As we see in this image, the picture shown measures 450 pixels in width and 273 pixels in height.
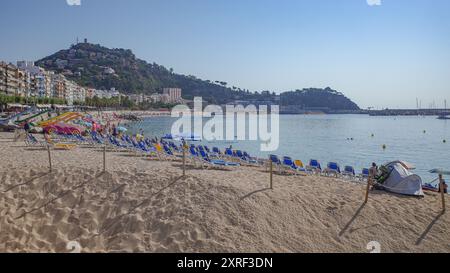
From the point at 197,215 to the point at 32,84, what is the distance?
85.9 m

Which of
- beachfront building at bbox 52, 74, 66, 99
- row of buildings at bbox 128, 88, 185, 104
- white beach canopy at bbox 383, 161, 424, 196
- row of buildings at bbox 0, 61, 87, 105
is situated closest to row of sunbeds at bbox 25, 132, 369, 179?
white beach canopy at bbox 383, 161, 424, 196

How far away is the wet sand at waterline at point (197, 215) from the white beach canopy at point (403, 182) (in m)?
0.32

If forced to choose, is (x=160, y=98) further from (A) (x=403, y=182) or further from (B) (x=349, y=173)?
(A) (x=403, y=182)

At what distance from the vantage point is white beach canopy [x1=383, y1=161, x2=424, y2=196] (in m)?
8.80

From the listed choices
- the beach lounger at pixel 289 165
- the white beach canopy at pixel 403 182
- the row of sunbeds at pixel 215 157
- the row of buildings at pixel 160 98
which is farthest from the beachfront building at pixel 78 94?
the white beach canopy at pixel 403 182

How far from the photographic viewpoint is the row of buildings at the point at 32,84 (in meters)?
66.4

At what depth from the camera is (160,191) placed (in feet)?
26.0

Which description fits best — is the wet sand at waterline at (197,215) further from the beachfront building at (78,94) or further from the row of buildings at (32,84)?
the beachfront building at (78,94)

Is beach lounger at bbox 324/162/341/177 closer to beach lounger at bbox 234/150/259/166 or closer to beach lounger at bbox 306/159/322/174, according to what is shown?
beach lounger at bbox 306/159/322/174

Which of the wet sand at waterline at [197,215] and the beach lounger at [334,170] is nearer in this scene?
the wet sand at waterline at [197,215]

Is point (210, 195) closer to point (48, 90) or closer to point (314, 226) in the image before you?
point (314, 226)
